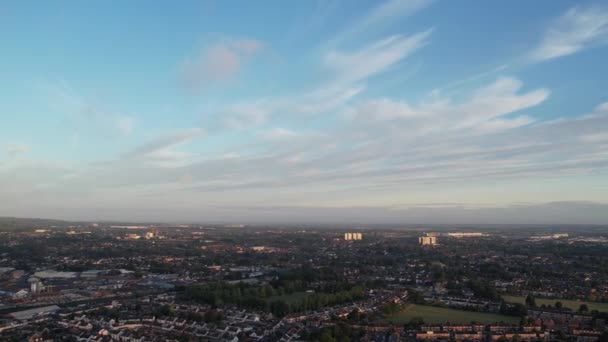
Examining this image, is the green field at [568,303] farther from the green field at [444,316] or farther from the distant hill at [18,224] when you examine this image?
the distant hill at [18,224]

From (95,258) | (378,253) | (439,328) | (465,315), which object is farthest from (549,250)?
(95,258)

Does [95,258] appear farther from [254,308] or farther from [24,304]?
[254,308]

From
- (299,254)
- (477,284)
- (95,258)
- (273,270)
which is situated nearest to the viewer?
(477,284)

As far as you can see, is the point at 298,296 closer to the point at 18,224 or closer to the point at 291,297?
the point at 291,297

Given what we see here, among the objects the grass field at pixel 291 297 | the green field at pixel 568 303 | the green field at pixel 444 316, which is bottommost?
the green field at pixel 568 303

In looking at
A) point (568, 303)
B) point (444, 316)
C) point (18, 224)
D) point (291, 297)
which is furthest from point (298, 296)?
point (18, 224)

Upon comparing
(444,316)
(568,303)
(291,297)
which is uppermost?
(291,297)

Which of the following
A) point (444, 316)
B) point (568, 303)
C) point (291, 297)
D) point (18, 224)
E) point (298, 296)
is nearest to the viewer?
point (444, 316)

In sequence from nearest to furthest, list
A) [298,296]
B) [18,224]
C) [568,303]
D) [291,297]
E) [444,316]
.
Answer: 1. [444,316]
2. [568,303]
3. [291,297]
4. [298,296]
5. [18,224]

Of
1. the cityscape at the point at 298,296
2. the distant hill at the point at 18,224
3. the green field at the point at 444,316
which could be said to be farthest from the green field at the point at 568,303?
the distant hill at the point at 18,224
